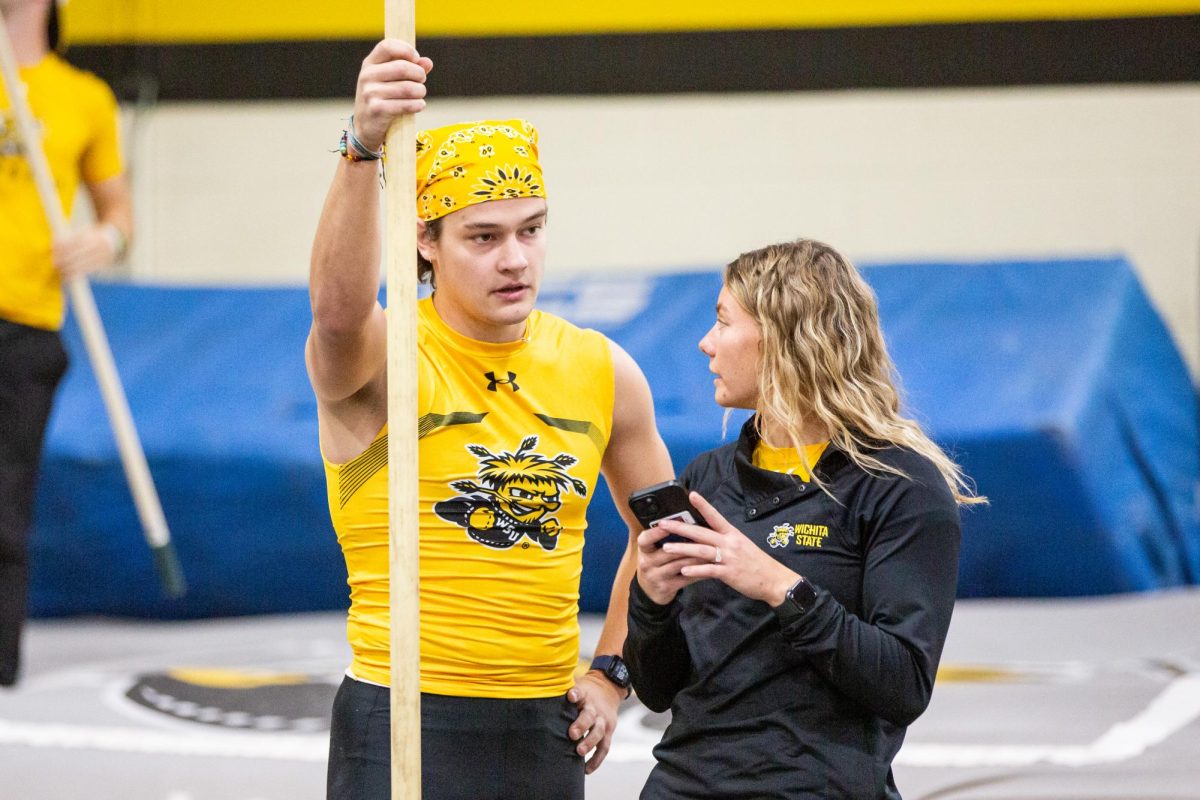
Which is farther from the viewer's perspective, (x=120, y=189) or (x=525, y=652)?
(x=120, y=189)

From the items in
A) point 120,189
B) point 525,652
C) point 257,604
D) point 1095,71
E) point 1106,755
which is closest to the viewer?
point 525,652

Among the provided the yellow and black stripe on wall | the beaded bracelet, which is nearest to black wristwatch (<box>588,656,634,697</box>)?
the beaded bracelet

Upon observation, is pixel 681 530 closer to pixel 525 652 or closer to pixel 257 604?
pixel 525 652

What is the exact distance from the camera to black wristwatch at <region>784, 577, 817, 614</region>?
158 centimetres

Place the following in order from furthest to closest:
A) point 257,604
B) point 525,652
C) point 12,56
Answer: point 257,604 < point 12,56 < point 525,652

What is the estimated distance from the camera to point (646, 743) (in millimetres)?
3283

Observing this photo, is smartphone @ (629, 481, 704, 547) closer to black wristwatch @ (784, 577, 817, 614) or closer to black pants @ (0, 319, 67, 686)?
black wristwatch @ (784, 577, 817, 614)

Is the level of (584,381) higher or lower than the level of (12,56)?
lower

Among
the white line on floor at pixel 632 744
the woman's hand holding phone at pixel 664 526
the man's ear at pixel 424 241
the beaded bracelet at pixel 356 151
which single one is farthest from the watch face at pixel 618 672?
the white line on floor at pixel 632 744

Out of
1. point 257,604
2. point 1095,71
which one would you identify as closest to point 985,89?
point 1095,71

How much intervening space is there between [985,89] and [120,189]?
13.6 ft

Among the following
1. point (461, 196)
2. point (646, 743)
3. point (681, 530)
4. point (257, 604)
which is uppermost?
point (461, 196)

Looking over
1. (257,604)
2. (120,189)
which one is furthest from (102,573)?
(120,189)

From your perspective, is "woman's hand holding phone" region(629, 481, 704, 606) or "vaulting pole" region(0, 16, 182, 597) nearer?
"woman's hand holding phone" region(629, 481, 704, 606)
